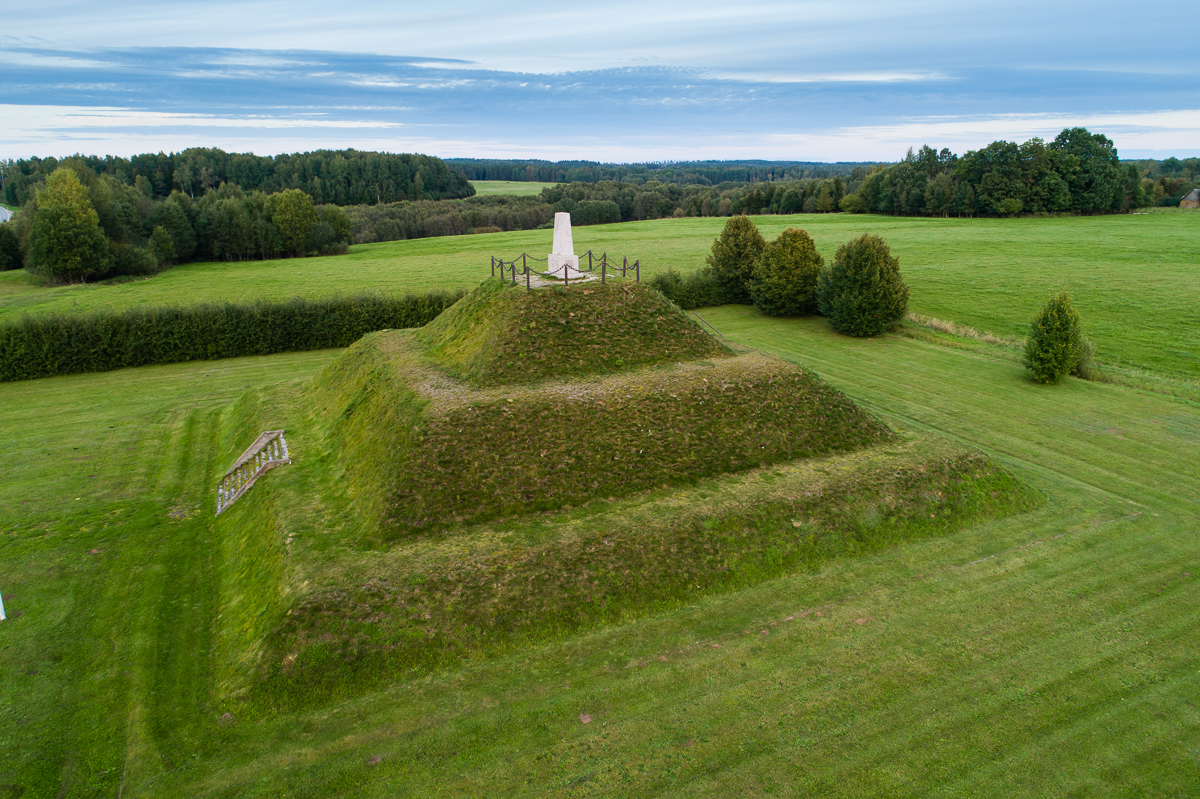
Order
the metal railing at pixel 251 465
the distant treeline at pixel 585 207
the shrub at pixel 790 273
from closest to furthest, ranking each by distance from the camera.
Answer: the metal railing at pixel 251 465, the shrub at pixel 790 273, the distant treeline at pixel 585 207

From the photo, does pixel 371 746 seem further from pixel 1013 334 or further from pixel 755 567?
pixel 1013 334

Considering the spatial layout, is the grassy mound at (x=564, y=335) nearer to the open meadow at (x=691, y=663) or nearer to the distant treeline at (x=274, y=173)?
the open meadow at (x=691, y=663)

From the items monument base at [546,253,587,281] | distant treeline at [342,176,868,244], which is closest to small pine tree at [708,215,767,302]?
monument base at [546,253,587,281]

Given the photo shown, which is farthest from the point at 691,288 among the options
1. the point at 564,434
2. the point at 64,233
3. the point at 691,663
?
the point at 64,233

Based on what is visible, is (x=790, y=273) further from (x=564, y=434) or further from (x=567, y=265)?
(x=564, y=434)

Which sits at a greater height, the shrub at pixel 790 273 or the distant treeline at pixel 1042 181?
the distant treeline at pixel 1042 181

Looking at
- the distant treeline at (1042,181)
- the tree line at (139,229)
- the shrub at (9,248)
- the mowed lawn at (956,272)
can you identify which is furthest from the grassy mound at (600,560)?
the distant treeline at (1042,181)

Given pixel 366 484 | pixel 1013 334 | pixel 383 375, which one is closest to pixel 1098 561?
pixel 366 484

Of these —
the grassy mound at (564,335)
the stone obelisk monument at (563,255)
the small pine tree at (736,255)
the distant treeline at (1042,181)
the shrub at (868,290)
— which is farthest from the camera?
the distant treeline at (1042,181)

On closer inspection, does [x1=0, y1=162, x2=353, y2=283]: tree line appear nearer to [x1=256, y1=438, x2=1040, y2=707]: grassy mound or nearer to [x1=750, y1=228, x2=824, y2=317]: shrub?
[x1=750, y1=228, x2=824, y2=317]: shrub
